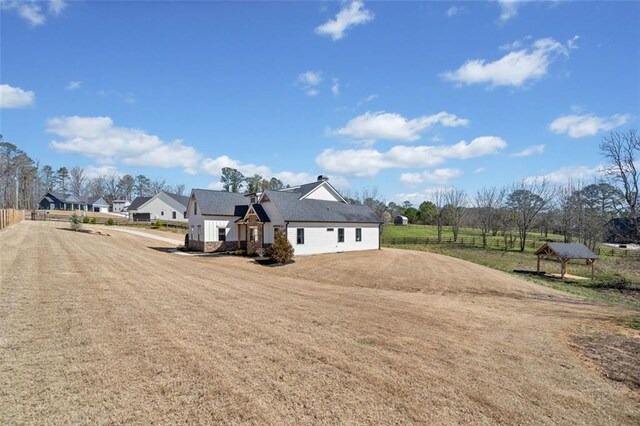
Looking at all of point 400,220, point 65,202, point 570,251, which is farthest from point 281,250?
point 65,202

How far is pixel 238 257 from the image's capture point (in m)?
25.8

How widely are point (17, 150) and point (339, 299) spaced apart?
3326 inches

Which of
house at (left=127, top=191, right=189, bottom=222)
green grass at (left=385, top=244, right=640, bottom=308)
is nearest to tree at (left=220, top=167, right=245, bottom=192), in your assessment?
house at (left=127, top=191, right=189, bottom=222)

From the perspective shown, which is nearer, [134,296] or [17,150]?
[134,296]

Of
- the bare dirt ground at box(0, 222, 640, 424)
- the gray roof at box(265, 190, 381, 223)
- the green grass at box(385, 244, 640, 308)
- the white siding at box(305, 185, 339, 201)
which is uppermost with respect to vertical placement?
the white siding at box(305, 185, 339, 201)

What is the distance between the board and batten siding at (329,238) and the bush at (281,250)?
1.81 m

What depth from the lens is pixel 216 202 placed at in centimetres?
3020

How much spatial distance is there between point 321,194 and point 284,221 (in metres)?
8.33

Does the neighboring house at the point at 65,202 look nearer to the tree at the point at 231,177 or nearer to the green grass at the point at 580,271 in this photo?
the tree at the point at 231,177

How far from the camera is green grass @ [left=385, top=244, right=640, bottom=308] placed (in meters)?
21.0

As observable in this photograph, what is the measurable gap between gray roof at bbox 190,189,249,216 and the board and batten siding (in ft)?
27.7

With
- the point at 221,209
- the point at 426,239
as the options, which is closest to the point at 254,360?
the point at 221,209

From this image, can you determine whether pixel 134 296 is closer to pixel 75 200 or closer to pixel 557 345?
pixel 557 345

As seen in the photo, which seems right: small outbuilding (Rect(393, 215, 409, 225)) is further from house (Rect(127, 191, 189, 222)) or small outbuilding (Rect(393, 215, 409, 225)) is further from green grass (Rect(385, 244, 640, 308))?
house (Rect(127, 191, 189, 222))
